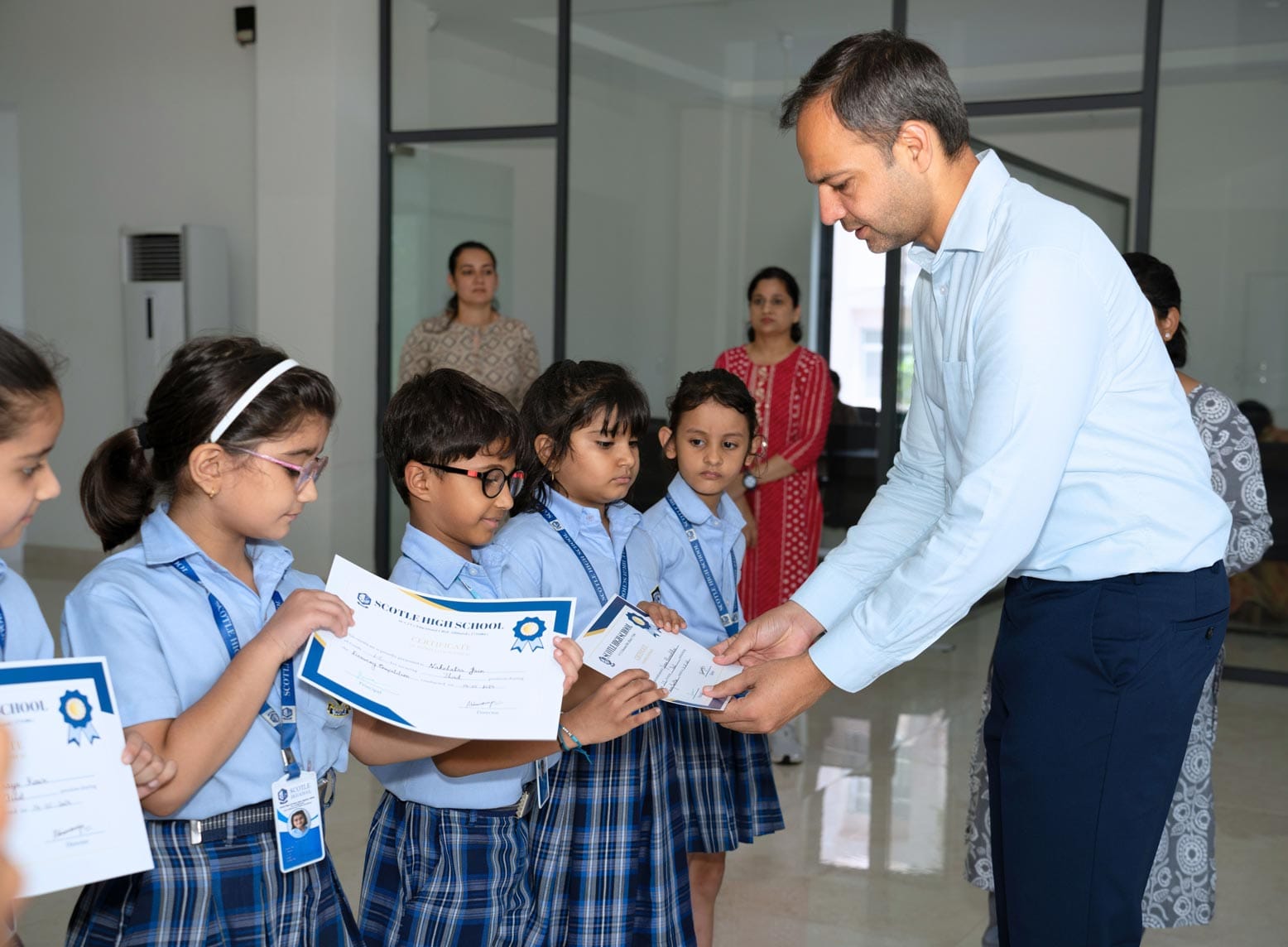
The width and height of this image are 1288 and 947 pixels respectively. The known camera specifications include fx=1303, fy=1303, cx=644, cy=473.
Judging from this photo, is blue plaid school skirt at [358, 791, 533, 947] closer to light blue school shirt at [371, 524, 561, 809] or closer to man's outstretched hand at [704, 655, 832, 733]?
light blue school shirt at [371, 524, 561, 809]

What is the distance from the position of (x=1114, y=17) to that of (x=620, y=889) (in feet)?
14.5

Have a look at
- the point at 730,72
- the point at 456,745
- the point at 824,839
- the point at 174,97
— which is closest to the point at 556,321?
the point at 730,72

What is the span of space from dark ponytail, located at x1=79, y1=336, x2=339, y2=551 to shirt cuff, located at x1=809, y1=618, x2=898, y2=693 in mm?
736

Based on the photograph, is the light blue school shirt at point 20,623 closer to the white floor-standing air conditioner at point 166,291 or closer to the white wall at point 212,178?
the white wall at point 212,178

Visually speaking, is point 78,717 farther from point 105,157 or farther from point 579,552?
point 105,157

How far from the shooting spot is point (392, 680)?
160cm

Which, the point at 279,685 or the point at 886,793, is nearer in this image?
the point at 279,685

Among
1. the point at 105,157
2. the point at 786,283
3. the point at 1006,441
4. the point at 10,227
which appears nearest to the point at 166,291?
the point at 105,157

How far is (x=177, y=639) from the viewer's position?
5.11 ft

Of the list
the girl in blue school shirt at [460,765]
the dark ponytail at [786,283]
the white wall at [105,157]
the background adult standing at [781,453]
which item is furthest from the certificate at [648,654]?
the white wall at [105,157]

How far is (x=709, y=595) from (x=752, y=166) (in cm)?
352

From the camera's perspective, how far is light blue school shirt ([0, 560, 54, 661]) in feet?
4.82

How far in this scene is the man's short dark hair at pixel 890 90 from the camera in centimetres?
164

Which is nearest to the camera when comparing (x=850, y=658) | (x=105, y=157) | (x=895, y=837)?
(x=850, y=658)
